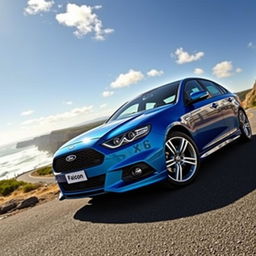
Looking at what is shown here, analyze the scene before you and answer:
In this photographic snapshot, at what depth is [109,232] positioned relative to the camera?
2.81m

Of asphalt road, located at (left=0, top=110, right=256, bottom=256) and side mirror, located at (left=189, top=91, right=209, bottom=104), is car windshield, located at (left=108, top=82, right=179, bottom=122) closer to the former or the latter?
side mirror, located at (left=189, top=91, right=209, bottom=104)

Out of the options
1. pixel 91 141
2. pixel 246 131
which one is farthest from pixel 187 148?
pixel 246 131

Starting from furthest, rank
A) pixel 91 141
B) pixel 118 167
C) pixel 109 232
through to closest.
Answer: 1. pixel 91 141
2. pixel 118 167
3. pixel 109 232

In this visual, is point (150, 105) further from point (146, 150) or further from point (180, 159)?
point (146, 150)

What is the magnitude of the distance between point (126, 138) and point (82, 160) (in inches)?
25.0

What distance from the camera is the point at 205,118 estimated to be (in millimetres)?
4566

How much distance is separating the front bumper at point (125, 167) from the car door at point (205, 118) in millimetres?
1018

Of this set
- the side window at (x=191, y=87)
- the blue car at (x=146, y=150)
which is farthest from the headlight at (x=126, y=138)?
the side window at (x=191, y=87)

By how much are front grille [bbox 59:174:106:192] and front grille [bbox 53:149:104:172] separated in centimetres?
18

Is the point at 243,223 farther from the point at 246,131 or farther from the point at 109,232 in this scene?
the point at 246,131

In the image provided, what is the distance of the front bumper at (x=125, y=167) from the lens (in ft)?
10.9

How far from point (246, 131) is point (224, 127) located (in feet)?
4.41

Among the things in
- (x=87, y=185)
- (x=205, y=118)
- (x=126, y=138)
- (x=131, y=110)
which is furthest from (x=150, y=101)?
(x=87, y=185)

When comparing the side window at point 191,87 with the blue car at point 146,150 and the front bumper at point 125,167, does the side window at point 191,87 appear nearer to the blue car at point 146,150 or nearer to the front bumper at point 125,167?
the blue car at point 146,150
